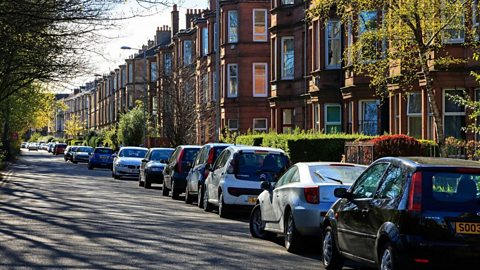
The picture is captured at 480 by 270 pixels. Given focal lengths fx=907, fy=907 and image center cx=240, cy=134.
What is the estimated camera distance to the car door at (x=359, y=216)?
10.8m

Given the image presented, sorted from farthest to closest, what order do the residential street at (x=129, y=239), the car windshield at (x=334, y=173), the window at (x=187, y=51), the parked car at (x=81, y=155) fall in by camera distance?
the parked car at (x=81, y=155)
the window at (x=187, y=51)
the car windshield at (x=334, y=173)
the residential street at (x=129, y=239)

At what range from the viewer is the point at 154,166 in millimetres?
33438

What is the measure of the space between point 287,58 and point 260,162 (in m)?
21.5

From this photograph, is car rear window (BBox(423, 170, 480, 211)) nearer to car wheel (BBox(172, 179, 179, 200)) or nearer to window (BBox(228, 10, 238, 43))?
car wheel (BBox(172, 179, 179, 200))

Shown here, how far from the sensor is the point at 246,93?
5200cm

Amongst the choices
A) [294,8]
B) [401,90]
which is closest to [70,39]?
[401,90]

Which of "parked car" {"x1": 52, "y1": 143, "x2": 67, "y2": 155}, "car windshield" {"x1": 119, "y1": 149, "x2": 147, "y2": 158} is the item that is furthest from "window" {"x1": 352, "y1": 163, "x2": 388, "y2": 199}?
"parked car" {"x1": 52, "y1": 143, "x2": 67, "y2": 155}

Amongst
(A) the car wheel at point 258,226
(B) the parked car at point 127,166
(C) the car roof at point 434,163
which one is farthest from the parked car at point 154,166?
(C) the car roof at point 434,163

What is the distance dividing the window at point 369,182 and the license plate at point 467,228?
146 cm

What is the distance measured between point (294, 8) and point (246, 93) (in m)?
12.1

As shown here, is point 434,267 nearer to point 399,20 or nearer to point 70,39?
point 399,20

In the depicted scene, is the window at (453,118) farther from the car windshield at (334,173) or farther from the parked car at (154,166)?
the car windshield at (334,173)

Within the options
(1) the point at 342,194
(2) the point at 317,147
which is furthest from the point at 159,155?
(1) the point at 342,194

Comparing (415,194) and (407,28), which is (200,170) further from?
(415,194)
